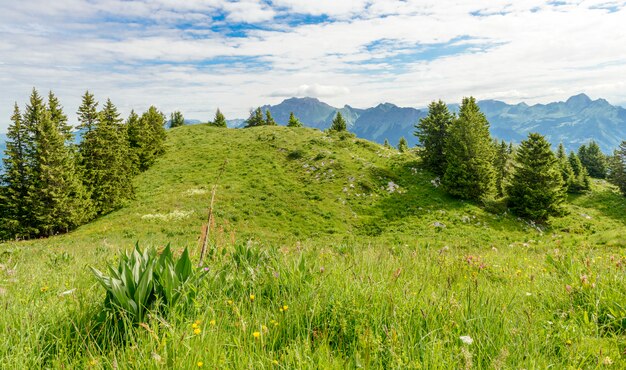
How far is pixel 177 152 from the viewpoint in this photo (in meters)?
56.6

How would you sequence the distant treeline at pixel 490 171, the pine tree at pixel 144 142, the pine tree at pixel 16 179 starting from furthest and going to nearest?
the pine tree at pixel 144 142 < the distant treeline at pixel 490 171 < the pine tree at pixel 16 179

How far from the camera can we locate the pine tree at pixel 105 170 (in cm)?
3712

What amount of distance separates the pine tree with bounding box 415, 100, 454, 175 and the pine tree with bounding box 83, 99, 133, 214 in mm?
38260

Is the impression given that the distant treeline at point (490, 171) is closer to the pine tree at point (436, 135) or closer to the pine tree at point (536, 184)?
the pine tree at point (536, 184)

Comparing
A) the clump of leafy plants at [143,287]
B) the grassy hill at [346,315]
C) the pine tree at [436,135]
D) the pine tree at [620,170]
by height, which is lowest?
the pine tree at [620,170]

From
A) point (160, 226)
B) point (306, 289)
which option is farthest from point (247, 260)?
point (160, 226)

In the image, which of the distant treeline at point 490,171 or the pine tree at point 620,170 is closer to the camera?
the distant treeline at point 490,171

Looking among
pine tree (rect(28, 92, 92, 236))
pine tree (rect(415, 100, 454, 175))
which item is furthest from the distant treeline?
pine tree (rect(28, 92, 92, 236))

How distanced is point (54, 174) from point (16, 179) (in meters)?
3.70

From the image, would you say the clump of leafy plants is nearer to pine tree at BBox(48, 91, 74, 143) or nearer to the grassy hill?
the grassy hill

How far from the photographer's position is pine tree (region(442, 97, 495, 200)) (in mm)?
37156

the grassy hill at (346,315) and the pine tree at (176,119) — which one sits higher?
the pine tree at (176,119)

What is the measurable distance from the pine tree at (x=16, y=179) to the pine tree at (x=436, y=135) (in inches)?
1771

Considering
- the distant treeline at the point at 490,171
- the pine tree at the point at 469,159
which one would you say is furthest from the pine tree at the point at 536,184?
the pine tree at the point at 469,159
